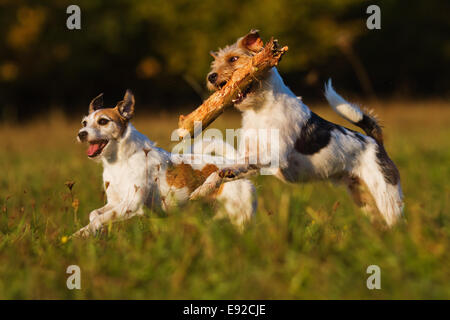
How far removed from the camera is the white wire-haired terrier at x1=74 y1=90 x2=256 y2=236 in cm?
394

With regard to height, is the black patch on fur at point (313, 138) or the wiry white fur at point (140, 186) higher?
the black patch on fur at point (313, 138)

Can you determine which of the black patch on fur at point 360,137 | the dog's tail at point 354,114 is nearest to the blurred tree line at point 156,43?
the dog's tail at point 354,114

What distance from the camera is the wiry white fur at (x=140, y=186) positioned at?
155 inches

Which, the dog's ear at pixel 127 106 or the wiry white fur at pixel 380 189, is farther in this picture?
the wiry white fur at pixel 380 189

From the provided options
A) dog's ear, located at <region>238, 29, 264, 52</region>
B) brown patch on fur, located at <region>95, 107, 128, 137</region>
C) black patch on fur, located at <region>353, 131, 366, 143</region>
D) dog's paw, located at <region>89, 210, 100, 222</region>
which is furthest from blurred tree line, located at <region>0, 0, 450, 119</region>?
dog's paw, located at <region>89, 210, 100, 222</region>

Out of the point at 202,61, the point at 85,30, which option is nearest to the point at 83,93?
the point at 85,30

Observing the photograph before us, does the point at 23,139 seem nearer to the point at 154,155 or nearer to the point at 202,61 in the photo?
the point at 202,61

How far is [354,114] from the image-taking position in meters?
4.70

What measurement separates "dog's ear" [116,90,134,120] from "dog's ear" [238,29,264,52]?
1.15 m

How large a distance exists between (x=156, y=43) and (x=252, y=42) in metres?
19.6

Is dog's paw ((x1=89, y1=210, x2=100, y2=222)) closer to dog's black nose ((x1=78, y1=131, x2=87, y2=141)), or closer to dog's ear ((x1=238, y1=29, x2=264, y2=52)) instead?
dog's black nose ((x1=78, y1=131, x2=87, y2=141))

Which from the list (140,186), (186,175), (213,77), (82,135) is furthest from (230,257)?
(213,77)

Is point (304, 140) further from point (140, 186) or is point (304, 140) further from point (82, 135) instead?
point (82, 135)

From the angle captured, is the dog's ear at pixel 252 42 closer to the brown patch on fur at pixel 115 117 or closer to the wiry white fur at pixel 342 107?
the wiry white fur at pixel 342 107
